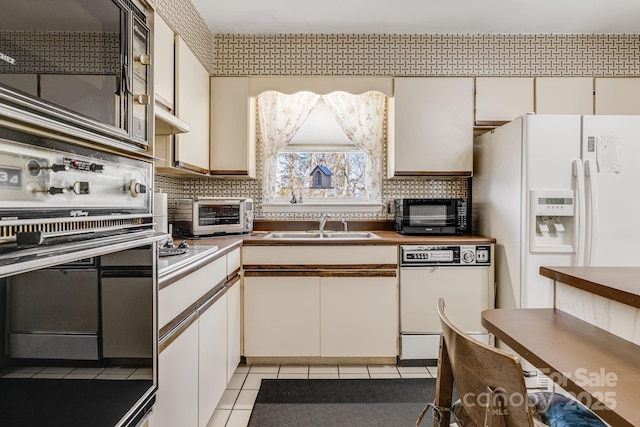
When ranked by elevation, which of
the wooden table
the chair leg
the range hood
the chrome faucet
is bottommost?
the chair leg

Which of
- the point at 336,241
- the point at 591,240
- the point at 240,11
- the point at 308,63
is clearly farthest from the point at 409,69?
the point at 591,240

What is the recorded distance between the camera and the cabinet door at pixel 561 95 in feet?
9.22

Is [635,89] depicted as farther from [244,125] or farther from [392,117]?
[244,125]

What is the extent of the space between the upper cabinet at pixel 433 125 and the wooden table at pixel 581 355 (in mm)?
1686

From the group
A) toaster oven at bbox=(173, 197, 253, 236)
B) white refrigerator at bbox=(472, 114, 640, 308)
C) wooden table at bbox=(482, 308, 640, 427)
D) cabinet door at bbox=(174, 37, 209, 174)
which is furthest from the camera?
toaster oven at bbox=(173, 197, 253, 236)

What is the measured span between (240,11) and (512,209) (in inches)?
91.6

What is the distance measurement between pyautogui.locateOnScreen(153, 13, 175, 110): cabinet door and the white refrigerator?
2.08 meters

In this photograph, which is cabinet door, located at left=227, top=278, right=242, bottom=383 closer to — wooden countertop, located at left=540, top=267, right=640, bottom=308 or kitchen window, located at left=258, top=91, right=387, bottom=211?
kitchen window, located at left=258, top=91, right=387, bottom=211

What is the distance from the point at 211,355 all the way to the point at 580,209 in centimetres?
225

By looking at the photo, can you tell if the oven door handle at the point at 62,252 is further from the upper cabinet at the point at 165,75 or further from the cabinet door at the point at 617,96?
the cabinet door at the point at 617,96

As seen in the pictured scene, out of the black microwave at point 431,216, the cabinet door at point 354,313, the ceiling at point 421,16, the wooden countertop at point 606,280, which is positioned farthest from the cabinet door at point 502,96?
the wooden countertop at point 606,280

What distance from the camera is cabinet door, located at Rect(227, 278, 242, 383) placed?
7.20 feet

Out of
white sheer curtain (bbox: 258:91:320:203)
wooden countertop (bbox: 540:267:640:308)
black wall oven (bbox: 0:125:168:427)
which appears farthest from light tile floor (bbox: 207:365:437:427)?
white sheer curtain (bbox: 258:91:320:203)

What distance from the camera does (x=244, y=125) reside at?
2.82m
